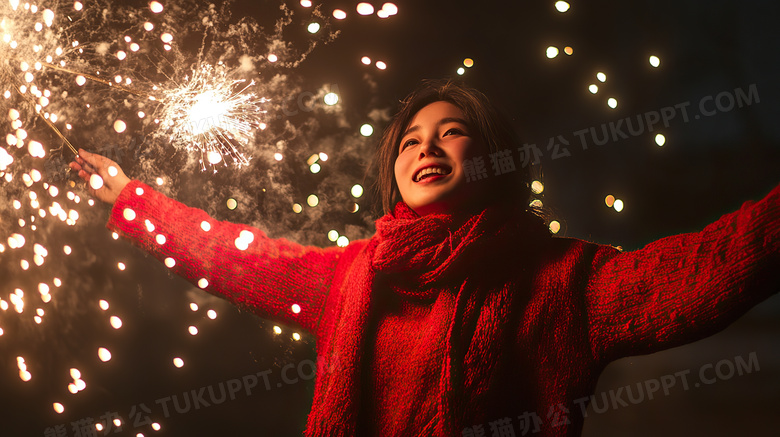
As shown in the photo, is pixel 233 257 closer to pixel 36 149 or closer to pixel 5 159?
pixel 36 149

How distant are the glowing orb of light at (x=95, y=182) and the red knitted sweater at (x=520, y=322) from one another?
2.25 feet

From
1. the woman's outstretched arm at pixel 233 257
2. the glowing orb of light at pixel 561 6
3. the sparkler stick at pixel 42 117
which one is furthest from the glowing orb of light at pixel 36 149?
the glowing orb of light at pixel 561 6

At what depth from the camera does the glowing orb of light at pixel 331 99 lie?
1328mm

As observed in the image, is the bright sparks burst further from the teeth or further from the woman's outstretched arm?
the teeth

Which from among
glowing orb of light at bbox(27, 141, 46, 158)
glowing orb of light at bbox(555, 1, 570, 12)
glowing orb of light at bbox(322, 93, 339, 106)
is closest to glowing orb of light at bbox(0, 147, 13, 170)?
glowing orb of light at bbox(27, 141, 46, 158)

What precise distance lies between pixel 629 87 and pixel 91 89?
139cm

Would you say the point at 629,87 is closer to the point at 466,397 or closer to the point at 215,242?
the point at 466,397

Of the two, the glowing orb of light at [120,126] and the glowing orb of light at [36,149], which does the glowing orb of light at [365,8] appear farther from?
the glowing orb of light at [36,149]

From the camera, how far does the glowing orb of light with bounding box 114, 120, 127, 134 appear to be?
55.2 inches

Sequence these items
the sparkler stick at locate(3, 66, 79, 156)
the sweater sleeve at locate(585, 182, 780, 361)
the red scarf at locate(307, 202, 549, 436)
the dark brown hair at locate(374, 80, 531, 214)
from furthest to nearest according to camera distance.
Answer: the sparkler stick at locate(3, 66, 79, 156) → the dark brown hair at locate(374, 80, 531, 214) → the red scarf at locate(307, 202, 549, 436) → the sweater sleeve at locate(585, 182, 780, 361)

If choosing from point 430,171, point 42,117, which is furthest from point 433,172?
point 42,117

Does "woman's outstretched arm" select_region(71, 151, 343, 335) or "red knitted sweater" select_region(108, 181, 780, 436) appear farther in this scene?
"woman's outstretched arm" select_region(71, 151, 343, 335)

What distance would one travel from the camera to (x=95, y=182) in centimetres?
141

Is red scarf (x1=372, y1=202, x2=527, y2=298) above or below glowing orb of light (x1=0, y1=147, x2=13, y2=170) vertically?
below
